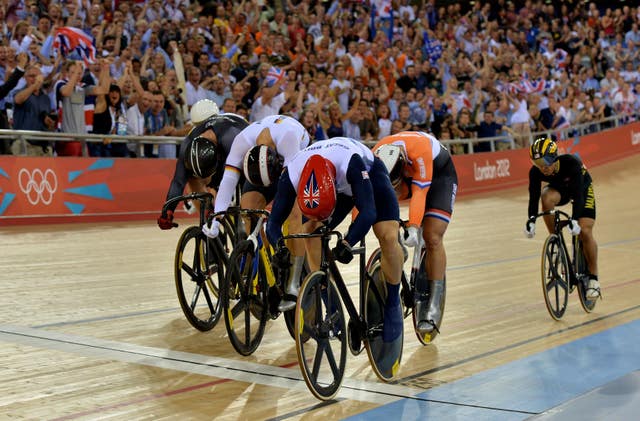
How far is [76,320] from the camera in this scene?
6.01 m

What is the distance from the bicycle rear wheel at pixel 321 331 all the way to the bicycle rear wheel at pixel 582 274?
10.1 ft

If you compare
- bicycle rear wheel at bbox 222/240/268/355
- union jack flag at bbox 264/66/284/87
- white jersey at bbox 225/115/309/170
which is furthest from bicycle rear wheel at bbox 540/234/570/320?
union jack flag at bbox 264/66/284/87

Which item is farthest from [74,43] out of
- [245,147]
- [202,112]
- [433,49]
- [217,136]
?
[433,49]

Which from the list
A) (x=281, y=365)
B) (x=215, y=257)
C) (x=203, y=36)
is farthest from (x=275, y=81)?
(x=281, y=365)

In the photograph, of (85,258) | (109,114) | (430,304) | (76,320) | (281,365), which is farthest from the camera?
(109,114)

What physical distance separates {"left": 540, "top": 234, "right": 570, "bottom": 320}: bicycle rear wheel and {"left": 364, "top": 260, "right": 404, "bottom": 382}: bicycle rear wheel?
6.93ft

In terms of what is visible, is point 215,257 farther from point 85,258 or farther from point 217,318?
point 85,258

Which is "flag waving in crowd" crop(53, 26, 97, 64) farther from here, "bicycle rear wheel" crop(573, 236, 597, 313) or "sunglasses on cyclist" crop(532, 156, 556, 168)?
"bicycle rear wheel" crop(573, 236, 597, 313)

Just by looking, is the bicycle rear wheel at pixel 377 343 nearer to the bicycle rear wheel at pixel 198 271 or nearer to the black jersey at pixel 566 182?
the bicycle rear wheel at pixel 198 271

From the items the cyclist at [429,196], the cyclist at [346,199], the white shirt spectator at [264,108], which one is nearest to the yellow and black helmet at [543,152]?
the cyclist at [429,196]

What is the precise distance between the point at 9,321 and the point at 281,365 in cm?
200

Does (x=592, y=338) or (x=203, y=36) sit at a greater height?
(x=203, y=36)

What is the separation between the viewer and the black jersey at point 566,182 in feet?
22.1

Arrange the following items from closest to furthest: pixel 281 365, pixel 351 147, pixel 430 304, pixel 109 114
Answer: pixel 351 147
pixel 281 365
pixel 430 304
pixel 109 114
